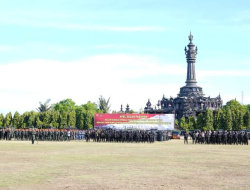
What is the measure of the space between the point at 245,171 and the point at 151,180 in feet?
19.0

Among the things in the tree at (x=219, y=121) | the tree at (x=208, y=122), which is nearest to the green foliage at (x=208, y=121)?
the tree at (x=208, y=122)

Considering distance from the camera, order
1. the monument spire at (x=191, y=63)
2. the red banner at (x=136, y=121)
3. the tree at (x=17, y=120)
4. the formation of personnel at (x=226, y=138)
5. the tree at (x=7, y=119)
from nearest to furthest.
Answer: the formation of personnel at (x=226, y=138), the red banner at (x=136, y=121), the tree at (x=7, y=119), the tree at (x=17, y=120), the monument spire at (x=191, y=63)

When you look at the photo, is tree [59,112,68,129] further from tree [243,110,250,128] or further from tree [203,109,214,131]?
tree [243,110,250,128]

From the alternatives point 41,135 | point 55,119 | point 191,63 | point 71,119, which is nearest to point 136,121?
point 41,135

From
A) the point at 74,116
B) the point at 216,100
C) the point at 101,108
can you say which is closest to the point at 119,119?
the point at 74,116

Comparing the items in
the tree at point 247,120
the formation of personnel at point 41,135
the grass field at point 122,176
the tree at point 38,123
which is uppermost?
the tree at point 247,120

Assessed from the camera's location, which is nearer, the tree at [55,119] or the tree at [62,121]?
the tree at [55,119]

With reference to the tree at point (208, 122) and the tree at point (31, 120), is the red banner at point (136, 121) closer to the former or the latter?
the tree at point (31, 120)

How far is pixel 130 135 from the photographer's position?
5828 cm

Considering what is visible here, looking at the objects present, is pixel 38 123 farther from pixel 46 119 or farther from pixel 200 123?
pixel 200 123

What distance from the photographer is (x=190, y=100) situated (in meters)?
180

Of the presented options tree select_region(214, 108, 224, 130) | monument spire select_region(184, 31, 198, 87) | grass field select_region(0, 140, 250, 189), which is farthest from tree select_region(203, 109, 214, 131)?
grass field select_region(0, 140, 250, 189)

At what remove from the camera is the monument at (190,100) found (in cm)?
17975

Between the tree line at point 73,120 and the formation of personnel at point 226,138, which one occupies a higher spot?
the tree line at point 73,120
